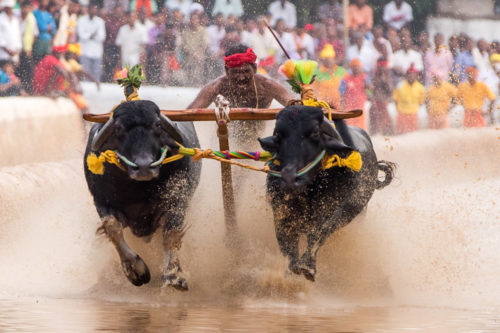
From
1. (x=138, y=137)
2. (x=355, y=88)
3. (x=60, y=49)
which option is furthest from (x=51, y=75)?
(x=138, y=137)

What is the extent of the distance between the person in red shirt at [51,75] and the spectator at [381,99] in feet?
13.6

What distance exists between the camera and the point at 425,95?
1467cm

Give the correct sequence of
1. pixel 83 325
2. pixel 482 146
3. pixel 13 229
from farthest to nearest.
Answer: pixel 482 146 < pixel 13 229 < pixel 83 325

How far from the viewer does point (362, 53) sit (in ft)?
47.6

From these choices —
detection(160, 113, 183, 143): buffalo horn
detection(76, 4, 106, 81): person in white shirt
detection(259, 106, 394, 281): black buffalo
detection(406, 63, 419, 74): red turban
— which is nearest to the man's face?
detection(259, 106, 394, 281): black buffalo

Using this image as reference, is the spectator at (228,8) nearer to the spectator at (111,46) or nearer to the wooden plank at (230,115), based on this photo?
the spectator at (111,46)

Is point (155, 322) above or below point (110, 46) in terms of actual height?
below

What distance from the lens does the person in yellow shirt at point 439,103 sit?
47.9 feet

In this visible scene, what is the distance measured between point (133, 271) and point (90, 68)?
6883mm

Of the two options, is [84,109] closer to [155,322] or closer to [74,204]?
[74,204]

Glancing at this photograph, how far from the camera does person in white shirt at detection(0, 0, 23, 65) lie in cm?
1247

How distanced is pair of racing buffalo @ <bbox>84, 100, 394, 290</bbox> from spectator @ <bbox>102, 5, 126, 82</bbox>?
6.16 meters

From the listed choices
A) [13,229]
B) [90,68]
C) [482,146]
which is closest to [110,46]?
[90,68]

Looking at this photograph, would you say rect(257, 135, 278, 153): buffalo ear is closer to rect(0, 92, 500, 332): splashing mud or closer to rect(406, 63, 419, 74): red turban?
rect(0, 92, 500, 332): splashing mud
